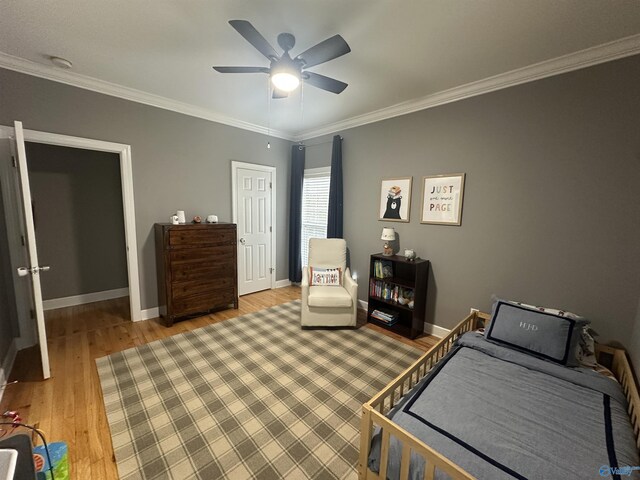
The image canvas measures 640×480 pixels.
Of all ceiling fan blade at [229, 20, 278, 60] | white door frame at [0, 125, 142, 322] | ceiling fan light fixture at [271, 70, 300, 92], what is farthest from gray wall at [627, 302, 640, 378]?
white door frame at [0, 125, 142, 322]

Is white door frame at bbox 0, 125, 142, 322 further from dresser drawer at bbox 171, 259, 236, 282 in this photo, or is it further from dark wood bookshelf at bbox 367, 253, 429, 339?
dark wood bookshelf at bbox 367, 253, 429, 339

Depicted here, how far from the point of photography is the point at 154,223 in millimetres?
3332

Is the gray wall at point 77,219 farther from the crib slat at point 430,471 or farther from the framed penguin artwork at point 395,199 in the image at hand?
the crib slat at point 430,471

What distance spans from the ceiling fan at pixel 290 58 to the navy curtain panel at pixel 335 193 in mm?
1851

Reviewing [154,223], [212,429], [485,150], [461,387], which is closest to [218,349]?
[212,429]

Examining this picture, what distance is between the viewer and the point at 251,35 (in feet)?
5.06

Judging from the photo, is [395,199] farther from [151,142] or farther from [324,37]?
[151,142]

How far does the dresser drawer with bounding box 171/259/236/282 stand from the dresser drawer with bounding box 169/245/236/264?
0.08 feet

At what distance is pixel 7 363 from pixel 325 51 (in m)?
3.58

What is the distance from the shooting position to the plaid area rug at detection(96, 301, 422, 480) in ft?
5.07

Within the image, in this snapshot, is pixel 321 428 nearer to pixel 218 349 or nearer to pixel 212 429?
pixel 212 429

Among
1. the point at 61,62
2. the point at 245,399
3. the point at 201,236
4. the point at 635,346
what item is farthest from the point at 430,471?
the point at 61,62

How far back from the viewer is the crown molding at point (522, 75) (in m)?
1.93

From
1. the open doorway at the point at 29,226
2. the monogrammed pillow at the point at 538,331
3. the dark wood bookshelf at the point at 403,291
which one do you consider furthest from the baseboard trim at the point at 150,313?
the monogrammed pillow at the point at 538,331
